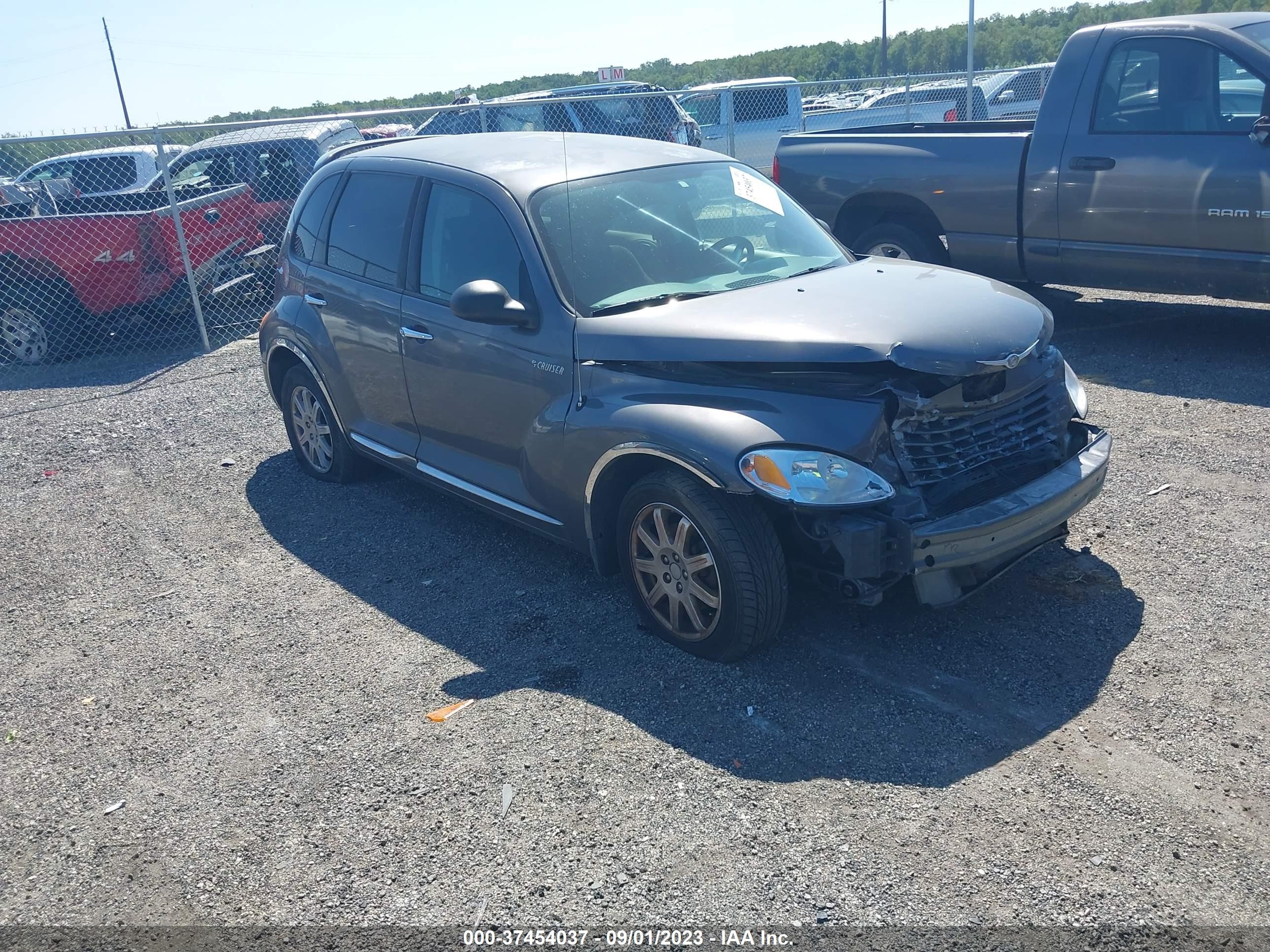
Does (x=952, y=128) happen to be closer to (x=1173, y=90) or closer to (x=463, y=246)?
(x=1173, y=90)

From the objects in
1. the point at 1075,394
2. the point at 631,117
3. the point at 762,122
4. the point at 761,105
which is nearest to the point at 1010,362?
the point at 1075,394

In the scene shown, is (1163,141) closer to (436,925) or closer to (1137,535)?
(1137,535)

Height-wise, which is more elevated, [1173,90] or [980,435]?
[1173,90]

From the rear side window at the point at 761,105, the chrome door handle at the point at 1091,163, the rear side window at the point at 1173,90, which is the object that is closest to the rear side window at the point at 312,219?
the chrome door handle at the point at 1091,163

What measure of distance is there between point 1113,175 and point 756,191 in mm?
3365

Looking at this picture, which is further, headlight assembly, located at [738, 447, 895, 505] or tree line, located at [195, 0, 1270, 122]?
tree line, located at [195, 0, 1270, 122]

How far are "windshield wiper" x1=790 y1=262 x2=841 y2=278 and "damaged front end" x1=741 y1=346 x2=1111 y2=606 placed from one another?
1.11 m

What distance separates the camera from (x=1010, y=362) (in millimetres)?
4012

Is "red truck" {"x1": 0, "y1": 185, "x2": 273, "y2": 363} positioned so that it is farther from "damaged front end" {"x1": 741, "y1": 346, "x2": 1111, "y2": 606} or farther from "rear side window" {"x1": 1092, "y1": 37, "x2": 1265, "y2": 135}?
"damaged front end" {"x1": 741, "y1": 346, "x2": 1111, "y2": 606}

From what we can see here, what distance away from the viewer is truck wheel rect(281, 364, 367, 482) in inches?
249

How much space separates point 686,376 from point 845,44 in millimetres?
69790

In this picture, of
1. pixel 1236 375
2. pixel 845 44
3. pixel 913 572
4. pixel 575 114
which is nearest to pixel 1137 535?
pixel 913 572

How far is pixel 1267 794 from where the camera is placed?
126 inches

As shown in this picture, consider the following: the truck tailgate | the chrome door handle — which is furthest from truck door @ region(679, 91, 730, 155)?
the chrome door handle
